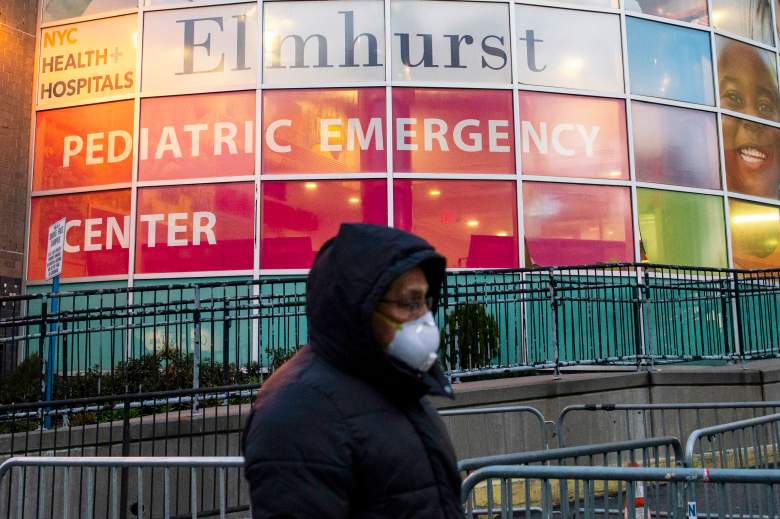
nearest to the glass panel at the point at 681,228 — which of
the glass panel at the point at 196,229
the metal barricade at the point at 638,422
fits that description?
the metal barricade at the point at 638,422

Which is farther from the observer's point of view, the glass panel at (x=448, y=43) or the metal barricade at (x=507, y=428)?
the glass panel at (x=448, y=43)

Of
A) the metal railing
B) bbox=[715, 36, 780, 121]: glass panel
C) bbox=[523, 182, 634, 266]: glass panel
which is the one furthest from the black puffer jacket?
bbox=[715, 36, 780, 121]: glass panel

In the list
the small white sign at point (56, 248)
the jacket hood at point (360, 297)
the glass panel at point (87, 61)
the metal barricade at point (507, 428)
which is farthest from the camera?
the glass panel at point (87, 61)

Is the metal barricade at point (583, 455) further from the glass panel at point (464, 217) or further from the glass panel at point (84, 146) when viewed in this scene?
the glass panel at point (84, 146)

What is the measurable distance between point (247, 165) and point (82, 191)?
106 inches

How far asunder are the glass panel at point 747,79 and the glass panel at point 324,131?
6025mm

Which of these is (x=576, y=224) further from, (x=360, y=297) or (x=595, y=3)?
(x=360, y=297)

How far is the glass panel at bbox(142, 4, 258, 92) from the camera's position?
508 inches

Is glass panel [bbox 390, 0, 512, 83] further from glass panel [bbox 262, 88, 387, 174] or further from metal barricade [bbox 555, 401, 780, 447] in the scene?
metal barricade [bbox 555, 401, 780, 447]

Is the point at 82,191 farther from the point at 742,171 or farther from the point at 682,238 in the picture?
the point at 742,171

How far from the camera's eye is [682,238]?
13.3 meters

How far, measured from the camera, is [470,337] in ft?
31.7

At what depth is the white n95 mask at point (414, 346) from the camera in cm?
211

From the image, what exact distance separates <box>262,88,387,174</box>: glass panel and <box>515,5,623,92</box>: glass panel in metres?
2.48
